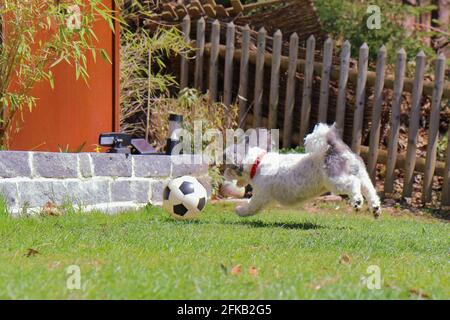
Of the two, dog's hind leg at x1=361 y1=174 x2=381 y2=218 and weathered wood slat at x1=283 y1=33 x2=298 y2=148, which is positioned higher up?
weathered wood slat at x1=283 y1=33 x2=298 y2=148

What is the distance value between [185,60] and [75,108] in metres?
3.44

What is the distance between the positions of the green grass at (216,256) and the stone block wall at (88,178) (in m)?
0.26

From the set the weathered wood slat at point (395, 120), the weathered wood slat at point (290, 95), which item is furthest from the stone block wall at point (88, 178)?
the weathered wood slat at point (395, 120)

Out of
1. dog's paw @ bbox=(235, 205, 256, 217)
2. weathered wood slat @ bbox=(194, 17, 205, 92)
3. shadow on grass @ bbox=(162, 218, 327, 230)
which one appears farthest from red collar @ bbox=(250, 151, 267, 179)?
weathered wood slat @ bbox=(194, 17, 205, 92)

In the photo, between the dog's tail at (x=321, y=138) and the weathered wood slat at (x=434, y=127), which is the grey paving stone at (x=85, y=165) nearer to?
the dog's tail at (x=321, y=138)

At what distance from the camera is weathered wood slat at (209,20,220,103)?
37.1 ft

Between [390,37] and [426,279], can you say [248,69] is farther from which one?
[426,279]

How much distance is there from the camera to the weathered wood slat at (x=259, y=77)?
11023 millimetres

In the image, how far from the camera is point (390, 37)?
1274 cm

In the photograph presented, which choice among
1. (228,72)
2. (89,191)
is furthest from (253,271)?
(228,72)

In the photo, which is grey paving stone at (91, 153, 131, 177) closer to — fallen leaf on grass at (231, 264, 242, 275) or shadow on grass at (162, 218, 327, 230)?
shadow on grass at (162, 218, 327, 230)

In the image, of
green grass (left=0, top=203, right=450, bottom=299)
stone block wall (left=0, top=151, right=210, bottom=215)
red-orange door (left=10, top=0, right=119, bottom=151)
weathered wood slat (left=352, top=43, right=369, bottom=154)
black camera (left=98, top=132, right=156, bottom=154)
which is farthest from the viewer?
weathered wood slat (left=352, top=43, right=369, bottom=154)
